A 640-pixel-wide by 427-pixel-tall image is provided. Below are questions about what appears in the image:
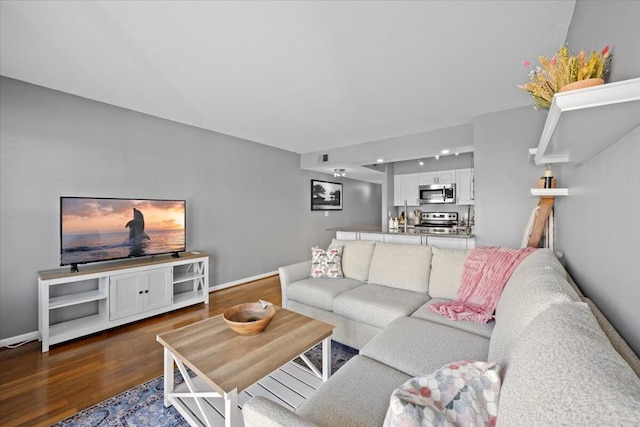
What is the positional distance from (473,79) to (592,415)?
2.68 meters

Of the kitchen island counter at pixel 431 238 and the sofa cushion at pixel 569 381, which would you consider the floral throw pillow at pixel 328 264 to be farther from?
the sofa cushion at pixel 569 381

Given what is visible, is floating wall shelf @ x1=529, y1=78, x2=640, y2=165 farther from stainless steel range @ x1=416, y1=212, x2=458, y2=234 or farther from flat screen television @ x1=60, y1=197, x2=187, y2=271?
stainless steel range @ x1=416, y1=212, x2=458, y2=234

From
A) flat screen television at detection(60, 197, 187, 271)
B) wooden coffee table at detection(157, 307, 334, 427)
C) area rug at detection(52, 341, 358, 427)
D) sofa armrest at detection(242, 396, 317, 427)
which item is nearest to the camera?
sofa armrest at detection(242, 396, 317, 427)

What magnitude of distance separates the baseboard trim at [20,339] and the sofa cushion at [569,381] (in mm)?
3863

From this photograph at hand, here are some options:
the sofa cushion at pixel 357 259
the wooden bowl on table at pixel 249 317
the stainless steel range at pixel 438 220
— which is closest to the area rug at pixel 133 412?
the wooden bowl on table at pixel 249 317

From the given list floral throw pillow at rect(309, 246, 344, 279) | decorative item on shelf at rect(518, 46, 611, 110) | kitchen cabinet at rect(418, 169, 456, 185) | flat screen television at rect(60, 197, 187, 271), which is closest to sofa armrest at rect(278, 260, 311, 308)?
floral throw pillow at rect(309, 246, 344, 279)

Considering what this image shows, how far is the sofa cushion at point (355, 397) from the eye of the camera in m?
1.05

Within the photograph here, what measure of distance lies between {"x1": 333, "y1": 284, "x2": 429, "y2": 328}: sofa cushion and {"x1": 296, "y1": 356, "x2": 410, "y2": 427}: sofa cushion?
0.75 metres

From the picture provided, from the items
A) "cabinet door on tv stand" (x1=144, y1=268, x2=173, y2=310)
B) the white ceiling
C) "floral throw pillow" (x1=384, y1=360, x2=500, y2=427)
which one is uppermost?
the white ceiling

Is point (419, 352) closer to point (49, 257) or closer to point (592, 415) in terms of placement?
point (592, 415)

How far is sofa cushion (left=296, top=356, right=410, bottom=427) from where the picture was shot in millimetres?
1054

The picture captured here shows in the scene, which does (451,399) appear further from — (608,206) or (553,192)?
(553,192)

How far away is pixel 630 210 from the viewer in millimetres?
883

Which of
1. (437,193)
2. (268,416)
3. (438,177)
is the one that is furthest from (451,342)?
(438,177)
